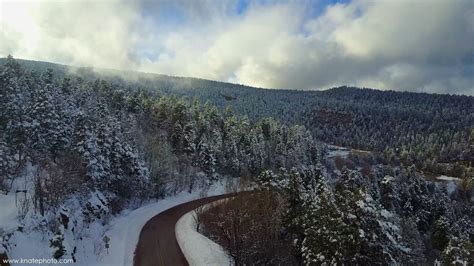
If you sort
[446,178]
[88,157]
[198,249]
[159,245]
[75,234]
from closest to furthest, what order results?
[75,234] < [198,249] < [159,245] < [88,157] < [446,178]

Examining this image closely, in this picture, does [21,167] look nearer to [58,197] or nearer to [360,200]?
[58,197]

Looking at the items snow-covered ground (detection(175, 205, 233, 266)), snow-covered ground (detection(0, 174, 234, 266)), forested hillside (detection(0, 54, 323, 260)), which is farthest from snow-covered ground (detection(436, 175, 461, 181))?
snow-covered ground (detection(175, 205, 233, 266))

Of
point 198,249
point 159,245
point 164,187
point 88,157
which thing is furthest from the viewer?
point 164,187

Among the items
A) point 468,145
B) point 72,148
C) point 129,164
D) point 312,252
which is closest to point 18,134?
point 72,148

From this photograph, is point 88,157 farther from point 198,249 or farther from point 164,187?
point 164,187

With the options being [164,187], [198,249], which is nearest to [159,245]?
[198,249]

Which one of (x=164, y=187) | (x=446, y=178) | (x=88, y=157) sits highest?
(x=88, y=157)

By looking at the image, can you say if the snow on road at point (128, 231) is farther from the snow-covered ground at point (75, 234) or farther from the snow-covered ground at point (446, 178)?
the snow-covered ground at point (446, 178)
